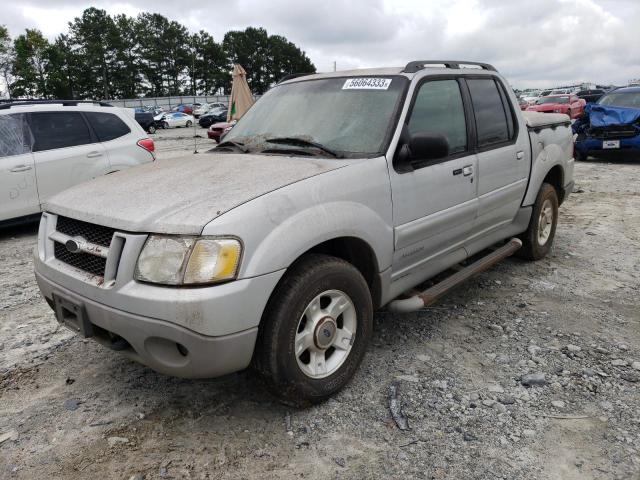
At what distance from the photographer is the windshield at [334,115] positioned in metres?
3.00

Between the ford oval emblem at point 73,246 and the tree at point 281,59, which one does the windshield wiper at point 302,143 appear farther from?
the tree at point 281,59

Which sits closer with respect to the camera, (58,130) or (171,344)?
(171,344)

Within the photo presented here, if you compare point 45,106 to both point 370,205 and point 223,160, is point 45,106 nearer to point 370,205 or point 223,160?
point 223,160

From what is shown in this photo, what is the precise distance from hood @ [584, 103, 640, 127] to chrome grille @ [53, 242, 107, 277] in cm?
1148

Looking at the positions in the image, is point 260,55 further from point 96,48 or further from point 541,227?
point 541,227

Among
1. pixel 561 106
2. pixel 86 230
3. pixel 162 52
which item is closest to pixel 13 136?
pixel 86 230

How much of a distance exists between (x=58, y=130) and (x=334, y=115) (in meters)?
4.84

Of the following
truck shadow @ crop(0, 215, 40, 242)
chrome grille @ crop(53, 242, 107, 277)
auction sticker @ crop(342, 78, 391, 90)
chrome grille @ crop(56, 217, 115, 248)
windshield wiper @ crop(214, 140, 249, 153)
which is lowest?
truck shadow @ crop(0, 215, 40, 242)

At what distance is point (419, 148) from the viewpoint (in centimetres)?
290

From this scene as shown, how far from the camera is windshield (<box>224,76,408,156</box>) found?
9.84 feet

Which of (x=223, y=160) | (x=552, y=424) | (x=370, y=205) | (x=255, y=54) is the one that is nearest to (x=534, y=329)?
(x=552, y=424)

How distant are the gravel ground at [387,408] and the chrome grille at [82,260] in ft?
2.65

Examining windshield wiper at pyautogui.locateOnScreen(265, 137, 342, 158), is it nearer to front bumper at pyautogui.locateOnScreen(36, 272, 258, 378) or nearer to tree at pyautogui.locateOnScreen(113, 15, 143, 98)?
front bumper at pyautogui.locateOnScreen(36, 272, 258, 378)

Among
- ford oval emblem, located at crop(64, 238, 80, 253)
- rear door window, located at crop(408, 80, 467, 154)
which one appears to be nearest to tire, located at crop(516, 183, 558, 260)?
rear door window, located at crop(408, 80, 467, 154)
